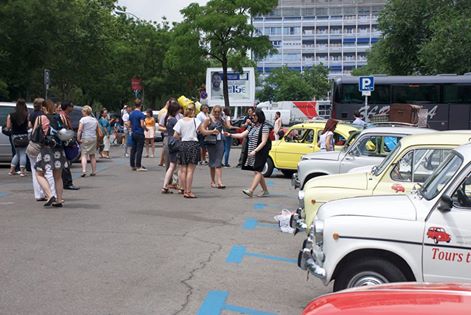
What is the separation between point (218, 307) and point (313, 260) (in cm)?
98

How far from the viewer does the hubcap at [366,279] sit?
523 cm

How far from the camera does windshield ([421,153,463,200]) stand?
5359 millimetres

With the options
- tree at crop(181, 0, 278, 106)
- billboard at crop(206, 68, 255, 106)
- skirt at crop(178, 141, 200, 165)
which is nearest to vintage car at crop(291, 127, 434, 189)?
skirt at crop(178, 141, 200, 165)

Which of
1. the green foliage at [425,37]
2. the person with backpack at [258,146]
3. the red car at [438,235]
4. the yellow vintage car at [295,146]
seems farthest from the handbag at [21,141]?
the green foliage at [425,37]

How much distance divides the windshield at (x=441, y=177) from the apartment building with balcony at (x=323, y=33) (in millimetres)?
119714

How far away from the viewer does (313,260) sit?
558 cm

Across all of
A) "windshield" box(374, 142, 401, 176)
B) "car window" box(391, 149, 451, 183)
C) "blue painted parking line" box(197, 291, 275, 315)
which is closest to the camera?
"blue painted parking line" box(197, 291, 275, 315)

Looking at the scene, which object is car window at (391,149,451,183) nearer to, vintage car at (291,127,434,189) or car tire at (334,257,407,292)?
vintage car at (291,127,434,189)

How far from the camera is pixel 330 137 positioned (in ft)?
47.8

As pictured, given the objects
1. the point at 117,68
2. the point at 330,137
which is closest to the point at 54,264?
the point at 330,137

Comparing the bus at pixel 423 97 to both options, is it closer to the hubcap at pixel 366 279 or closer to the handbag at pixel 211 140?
the handbag at pixel 211 140

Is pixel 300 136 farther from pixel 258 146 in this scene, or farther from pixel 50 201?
pixel 50 201

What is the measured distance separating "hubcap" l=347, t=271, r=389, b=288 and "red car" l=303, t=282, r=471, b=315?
167 centimetres

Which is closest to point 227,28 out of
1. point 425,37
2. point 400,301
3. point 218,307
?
point 425,37
